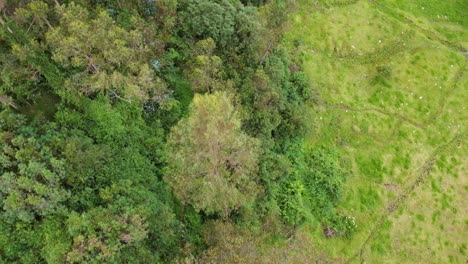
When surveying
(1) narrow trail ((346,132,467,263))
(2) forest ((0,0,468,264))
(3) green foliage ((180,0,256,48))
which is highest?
(3) green foliage ((180,0,256,48))

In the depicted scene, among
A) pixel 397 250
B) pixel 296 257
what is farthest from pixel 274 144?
pixel 397 250

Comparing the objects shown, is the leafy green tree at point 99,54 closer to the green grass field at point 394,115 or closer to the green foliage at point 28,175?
the green foliage at point 28,175

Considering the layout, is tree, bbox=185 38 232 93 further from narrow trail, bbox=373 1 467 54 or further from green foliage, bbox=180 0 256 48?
narrow trail, bbox=373 1 467 54

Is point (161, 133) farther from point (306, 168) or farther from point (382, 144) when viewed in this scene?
point (382, 144)

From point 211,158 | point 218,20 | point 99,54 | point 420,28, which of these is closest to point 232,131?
point 211,158

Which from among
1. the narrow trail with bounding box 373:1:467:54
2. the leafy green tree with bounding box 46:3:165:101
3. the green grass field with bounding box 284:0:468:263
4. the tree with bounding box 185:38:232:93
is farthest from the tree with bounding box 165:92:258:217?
the narrow trail with bounding box 373:1:467:54
